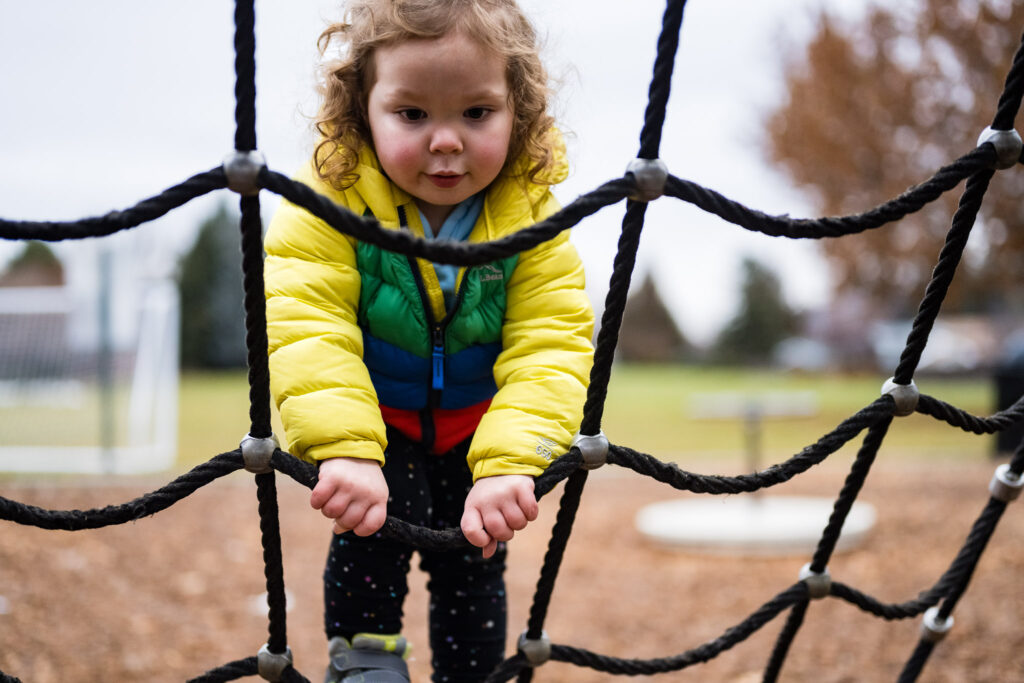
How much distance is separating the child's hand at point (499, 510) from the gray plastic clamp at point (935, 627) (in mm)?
891

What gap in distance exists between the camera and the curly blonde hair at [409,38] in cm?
106

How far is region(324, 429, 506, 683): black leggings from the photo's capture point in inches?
48.3

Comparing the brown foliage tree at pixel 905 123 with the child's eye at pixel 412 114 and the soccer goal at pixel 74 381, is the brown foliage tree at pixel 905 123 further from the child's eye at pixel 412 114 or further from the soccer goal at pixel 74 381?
the child's eye at pixel 412 114

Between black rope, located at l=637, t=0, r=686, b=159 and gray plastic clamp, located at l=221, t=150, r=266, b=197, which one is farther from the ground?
black rope, located at l=637, t=0, r=686, b=159

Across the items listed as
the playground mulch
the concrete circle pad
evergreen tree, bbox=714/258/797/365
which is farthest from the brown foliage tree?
evergreen tree, bbox=714/258/797/365

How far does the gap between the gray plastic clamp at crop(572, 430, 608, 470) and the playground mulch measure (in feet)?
5.01

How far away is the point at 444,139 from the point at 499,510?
16.9 inches

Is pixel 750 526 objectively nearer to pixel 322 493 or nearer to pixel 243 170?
pixel 322 493

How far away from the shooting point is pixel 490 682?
3.92ft

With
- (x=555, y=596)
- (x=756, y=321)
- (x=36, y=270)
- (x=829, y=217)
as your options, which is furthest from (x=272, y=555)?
(x=756, y=321)

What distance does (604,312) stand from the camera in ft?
3.46

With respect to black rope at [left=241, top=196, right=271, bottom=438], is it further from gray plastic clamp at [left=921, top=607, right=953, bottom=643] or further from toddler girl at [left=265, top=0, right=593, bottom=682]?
gray plastic clamp at [left=921, top=607, right=953, bottom=643]

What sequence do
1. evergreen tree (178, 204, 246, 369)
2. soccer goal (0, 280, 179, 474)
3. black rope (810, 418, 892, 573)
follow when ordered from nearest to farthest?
1. black rope (810, 418, 892, 573)
2. soccer goal (0, 280, 179, 474)
3. evergreen tree (178, 204, 246, 369)

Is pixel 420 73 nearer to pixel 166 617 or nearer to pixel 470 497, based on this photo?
pixel 470 497
